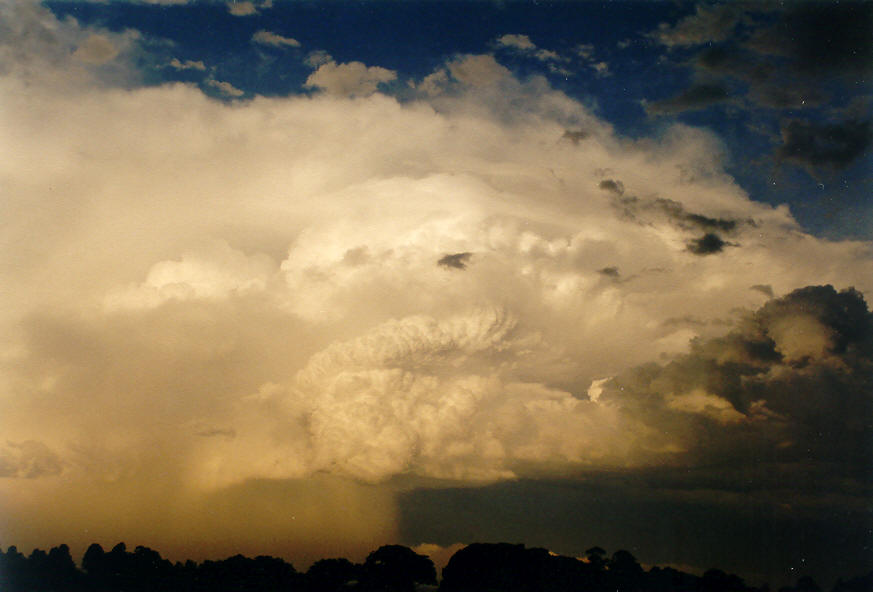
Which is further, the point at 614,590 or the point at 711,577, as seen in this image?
the point at 614,590

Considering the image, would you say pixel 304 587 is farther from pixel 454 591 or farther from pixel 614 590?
pixel 614 590

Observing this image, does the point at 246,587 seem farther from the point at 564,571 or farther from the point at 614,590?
the point at 614,590

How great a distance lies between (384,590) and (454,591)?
8.52 meters

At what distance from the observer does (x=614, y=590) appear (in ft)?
284

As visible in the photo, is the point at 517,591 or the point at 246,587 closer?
the point at 517,591

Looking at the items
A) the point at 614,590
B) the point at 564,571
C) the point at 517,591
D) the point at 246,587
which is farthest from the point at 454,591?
the point at 246,587

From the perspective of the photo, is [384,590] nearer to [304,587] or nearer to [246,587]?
[304,587]

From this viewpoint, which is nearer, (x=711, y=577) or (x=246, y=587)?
(x=711, y=577)

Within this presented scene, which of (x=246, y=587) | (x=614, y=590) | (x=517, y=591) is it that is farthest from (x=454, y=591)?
(x=246, y=587)

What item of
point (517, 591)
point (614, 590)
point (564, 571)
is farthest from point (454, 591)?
point (614, 590)

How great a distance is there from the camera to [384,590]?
8625 centimetres

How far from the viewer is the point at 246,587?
87.4 m

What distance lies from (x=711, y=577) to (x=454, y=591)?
28.5 meters

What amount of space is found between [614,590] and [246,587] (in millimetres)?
43682
